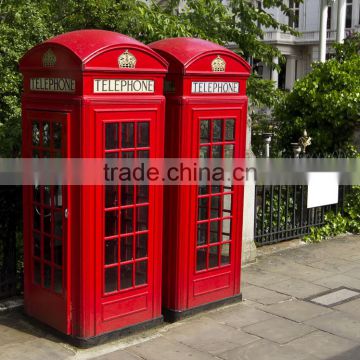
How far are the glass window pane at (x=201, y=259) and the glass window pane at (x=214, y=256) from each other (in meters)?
0.09

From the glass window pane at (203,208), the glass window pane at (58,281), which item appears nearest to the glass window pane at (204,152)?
the glass window pane at (203,208)

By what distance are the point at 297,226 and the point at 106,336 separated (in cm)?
465

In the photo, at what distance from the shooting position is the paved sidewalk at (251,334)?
5.11 metres

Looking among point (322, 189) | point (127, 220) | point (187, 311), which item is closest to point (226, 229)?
point (187, 311)

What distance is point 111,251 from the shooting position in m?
5.28

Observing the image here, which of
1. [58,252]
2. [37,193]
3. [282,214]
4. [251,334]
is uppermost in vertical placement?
[37,193]

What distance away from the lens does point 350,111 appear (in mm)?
9703

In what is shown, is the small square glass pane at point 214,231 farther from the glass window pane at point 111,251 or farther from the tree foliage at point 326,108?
the tree foliage at point 326,108

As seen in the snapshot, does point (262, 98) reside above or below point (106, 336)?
above

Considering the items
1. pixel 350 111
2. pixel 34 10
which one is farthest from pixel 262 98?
pixel 34 10

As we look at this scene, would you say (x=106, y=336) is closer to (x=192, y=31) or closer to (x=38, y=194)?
(x=38, y=194)

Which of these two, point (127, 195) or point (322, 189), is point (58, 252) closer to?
point (127, 195)

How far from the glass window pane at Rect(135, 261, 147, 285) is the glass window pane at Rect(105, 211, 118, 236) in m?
0.42

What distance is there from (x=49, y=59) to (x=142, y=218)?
1606 mm
